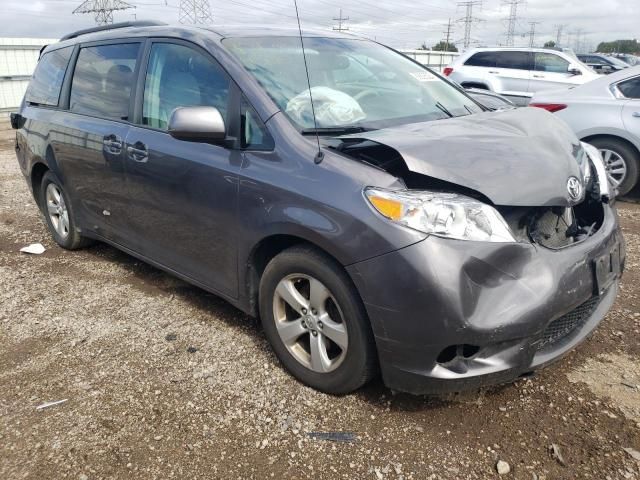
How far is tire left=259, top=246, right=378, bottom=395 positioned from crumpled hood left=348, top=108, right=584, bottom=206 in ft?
2.02

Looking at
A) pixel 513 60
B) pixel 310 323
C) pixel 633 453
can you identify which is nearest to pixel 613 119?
pixel 633 453

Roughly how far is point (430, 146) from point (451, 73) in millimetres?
10667

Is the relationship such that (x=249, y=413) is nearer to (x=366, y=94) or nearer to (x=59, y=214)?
(x=366, y=94)

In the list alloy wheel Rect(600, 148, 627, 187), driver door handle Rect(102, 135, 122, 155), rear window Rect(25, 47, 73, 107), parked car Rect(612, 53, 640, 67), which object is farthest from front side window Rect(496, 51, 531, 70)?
parked car Rect(612, 53, 640, 67)

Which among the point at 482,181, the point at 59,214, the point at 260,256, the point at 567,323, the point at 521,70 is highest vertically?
the point at 521,70

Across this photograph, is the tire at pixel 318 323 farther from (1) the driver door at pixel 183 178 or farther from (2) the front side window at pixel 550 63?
(2) the front side window at pixel 550 63

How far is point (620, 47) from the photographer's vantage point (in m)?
71.3

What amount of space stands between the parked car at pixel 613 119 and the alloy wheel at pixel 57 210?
18.0 feet

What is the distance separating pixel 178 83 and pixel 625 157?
5126 mm

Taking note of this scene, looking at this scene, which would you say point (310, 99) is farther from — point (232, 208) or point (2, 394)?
point (2, 394)

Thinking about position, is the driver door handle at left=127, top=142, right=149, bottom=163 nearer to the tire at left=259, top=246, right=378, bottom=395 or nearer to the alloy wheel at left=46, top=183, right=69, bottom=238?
the tire at left=259, top=246, right=378, bottom=395

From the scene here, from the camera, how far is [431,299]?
6.72ft

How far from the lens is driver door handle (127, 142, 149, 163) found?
3262 mm

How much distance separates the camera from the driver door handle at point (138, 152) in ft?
10.7
